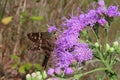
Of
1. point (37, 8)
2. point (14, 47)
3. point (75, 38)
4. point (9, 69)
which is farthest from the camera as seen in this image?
point (37, 8)

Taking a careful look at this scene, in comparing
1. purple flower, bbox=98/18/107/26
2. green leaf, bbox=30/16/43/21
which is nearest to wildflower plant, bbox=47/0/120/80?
purple flower, bbox=98/18/107/26

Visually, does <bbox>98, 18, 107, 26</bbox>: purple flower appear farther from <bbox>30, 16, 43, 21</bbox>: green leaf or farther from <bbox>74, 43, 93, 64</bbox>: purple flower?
<bbox>30, 16, 43, 21</bbox>: green leaf

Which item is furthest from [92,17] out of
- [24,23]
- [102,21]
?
[24,23]

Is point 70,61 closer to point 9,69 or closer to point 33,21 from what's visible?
point 9,69

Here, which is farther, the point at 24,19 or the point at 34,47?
the point at 24,19

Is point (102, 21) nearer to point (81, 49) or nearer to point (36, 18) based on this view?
point (81, 49)

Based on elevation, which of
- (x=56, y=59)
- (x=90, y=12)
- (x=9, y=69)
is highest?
(x=90, y=12)

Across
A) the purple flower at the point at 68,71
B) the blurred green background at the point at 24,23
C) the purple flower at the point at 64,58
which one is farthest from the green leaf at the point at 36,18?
the purple flower at the point at 68,71

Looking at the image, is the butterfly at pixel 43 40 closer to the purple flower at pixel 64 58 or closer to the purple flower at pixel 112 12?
the purple flower at pixel 64 58

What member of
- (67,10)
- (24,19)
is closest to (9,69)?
(24,19)
